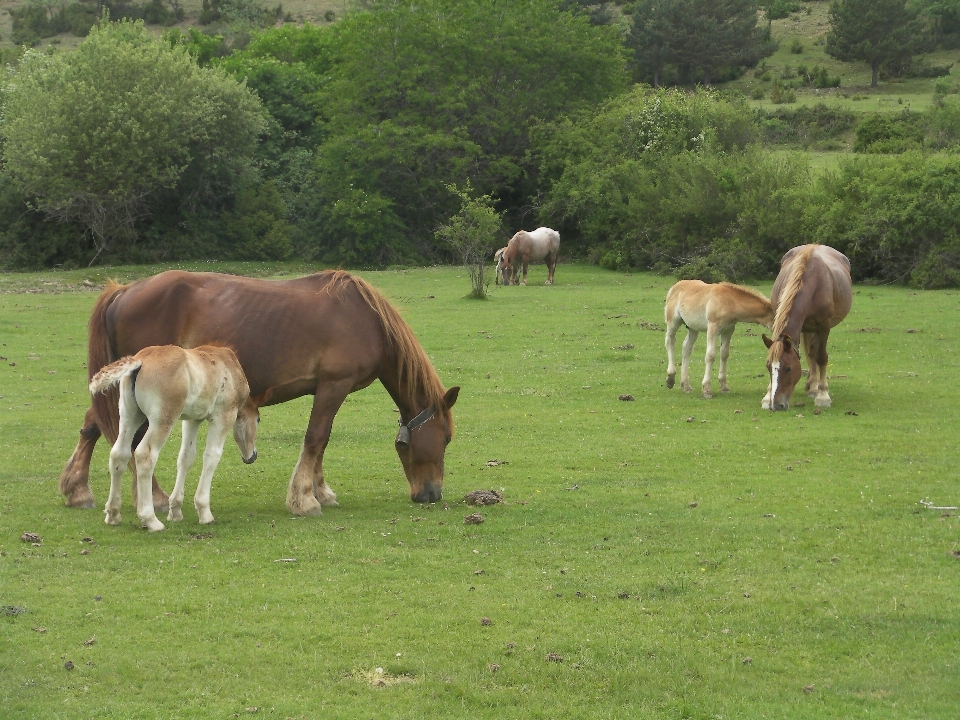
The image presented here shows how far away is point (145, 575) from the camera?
24.5 ft

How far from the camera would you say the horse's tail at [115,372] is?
8352mm

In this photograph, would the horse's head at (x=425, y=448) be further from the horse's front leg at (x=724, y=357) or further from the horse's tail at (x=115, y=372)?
the horse's front leg at (x=724, y=357)

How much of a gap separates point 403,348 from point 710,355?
7.56m

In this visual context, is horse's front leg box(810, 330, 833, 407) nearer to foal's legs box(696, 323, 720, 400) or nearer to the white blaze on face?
the white blaze on face

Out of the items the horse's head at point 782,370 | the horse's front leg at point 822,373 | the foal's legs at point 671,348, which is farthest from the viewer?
the foal's legs at point 671,348

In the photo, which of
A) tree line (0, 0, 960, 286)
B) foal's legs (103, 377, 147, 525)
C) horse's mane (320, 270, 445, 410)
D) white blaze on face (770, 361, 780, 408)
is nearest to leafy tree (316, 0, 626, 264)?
tree line (0, 0, 960, 286)

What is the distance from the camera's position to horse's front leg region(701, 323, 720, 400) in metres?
15.8

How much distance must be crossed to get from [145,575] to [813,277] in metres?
11.2

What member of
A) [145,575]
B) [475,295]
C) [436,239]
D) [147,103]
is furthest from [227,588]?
[436,239]

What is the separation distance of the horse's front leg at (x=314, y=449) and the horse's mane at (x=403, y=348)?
1.74 feet

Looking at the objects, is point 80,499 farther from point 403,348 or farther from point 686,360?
point 686,360

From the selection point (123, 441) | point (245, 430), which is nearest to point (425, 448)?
point (245, 430)

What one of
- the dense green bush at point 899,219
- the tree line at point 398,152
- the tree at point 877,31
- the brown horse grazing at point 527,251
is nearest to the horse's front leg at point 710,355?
the dense green bush at point 899,219

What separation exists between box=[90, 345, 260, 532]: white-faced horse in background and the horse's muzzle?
66.5 inches
